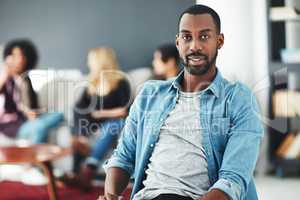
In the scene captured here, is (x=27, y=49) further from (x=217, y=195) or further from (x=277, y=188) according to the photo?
(x=217, y=195)

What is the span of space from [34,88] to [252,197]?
1976 mm

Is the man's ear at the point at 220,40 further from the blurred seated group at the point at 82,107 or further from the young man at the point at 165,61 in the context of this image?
the blurred seated group at the point at 82,107

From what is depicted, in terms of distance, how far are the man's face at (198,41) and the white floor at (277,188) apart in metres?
0.89

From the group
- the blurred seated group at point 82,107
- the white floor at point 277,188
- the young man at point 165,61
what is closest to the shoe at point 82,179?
the blurred seated group at point 82,107

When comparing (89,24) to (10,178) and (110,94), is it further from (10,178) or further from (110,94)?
(10,178)

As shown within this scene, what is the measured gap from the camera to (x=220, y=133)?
3.18 feet

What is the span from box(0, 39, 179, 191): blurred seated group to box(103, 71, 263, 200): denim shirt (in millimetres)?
1227

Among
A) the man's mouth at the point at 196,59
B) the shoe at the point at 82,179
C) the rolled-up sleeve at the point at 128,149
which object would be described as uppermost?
the man's mouth at the point at 196,59

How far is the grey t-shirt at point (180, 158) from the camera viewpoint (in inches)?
38.3

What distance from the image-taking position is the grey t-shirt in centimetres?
97

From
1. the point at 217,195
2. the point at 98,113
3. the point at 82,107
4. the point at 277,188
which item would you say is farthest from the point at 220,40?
the point at 82,107

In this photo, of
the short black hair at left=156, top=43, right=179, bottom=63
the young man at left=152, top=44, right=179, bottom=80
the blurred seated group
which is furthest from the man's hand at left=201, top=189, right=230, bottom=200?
the blurred seated group

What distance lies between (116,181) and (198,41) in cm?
37

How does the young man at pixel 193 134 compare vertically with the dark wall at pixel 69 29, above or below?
below
